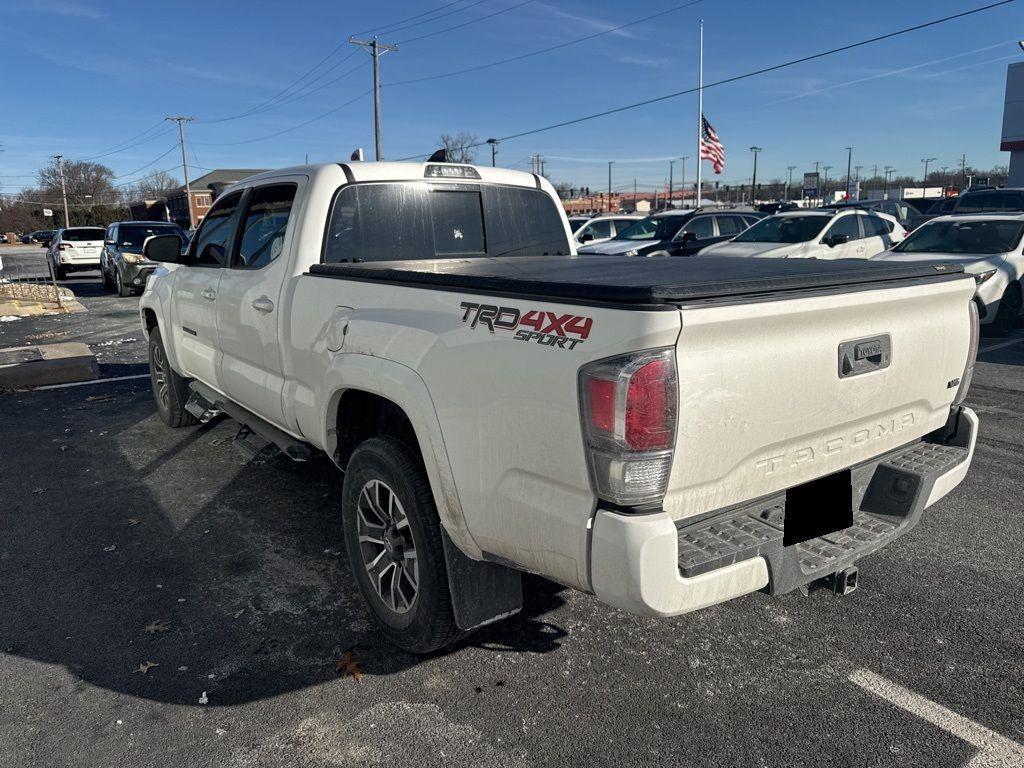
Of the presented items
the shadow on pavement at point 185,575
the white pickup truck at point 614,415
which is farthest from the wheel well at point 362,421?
the shadow on pavement at point 185,575

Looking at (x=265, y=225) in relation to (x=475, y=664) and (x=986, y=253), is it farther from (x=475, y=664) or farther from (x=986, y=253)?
(x=986, y=253)

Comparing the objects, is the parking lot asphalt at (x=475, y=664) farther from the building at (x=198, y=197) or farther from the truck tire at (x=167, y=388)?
the building at (x=198, y=197)

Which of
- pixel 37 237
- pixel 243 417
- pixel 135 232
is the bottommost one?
pixel 243 417

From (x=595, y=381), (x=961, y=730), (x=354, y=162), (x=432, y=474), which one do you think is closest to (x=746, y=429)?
(x=595, y=381)

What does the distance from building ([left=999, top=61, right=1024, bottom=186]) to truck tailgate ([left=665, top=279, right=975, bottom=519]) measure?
4396 centimetres

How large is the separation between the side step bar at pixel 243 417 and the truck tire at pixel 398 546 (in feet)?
2.47

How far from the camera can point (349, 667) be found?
304cm

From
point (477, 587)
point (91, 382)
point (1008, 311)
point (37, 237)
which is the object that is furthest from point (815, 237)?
point (37, 237)

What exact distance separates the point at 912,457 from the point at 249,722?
2765 mm

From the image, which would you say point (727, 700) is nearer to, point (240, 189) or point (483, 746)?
point (483, 746)

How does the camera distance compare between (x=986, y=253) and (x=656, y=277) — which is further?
(x=986, y=253)

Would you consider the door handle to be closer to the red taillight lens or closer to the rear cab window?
the rear cab window

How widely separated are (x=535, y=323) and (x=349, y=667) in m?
1.70

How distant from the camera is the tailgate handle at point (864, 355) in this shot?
2521mm
